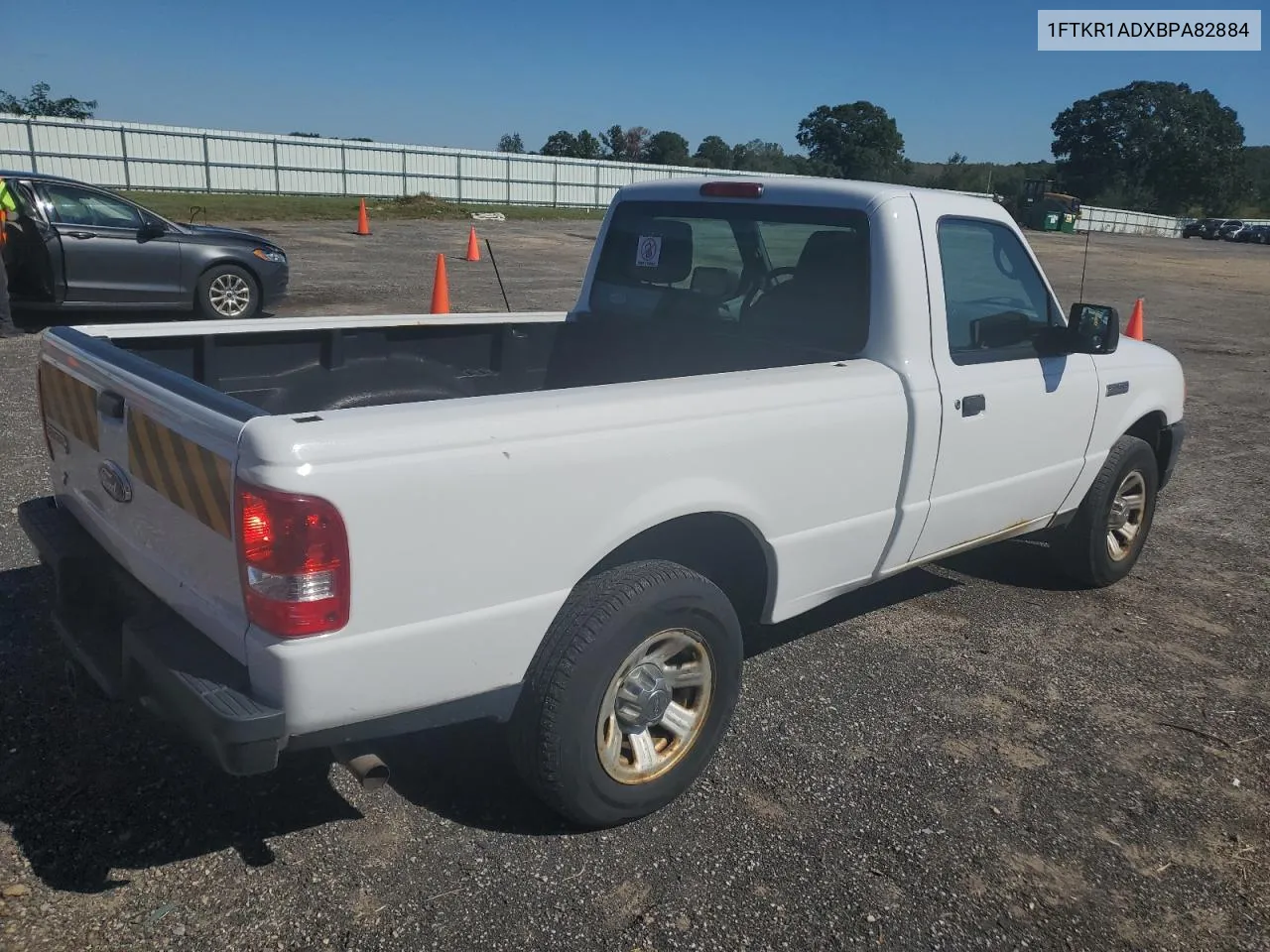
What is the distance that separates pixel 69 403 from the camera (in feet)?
10.7

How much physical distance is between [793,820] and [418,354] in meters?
2.46

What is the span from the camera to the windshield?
3.90 meters

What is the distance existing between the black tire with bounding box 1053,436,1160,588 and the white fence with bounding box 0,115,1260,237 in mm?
25698

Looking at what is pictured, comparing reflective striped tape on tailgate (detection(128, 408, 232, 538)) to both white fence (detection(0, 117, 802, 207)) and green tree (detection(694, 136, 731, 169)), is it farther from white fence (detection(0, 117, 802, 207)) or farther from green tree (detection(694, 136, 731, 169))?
green tree (detection(694, 136, 731, 169))

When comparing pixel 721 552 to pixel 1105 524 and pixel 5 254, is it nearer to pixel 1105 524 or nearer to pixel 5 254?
pixel 1105 524

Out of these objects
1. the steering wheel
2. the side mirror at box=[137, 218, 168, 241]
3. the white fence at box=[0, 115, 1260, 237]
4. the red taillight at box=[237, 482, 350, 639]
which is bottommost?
the red taillight at box=[237, 482, 350, 639]

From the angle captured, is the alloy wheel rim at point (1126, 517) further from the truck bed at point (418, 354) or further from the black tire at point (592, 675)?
the black tire at point (592, 675)

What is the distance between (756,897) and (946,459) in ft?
5.89

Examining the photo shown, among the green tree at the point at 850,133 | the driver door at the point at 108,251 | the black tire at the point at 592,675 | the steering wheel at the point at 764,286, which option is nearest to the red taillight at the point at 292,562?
the black tire at the point at 592,675

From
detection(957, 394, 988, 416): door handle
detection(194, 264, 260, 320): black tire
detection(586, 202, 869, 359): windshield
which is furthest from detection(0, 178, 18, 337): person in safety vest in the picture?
detection(957, 394, 988, 416): door handle

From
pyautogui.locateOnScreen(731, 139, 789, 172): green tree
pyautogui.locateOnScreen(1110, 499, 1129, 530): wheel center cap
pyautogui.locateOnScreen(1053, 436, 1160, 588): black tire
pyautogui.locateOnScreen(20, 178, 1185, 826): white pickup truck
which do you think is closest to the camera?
pyautogui.locateOnScreen(20, 178, 1185, 826): white pickup truck

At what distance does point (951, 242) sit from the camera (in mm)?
4039

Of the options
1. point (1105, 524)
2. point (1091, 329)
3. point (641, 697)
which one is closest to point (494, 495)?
point (641, 697)

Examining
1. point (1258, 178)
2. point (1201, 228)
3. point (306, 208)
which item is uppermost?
point (1258, 178)
